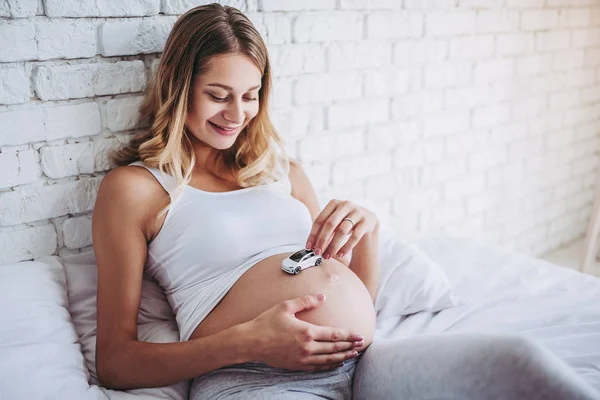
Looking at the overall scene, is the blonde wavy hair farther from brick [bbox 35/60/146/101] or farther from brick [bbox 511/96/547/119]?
brick [bbox 511/96/547/119]

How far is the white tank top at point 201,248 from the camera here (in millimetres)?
1127

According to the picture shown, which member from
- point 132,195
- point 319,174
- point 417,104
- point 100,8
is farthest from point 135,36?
point 417,104

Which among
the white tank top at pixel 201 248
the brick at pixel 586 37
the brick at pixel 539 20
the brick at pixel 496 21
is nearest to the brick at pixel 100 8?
the white tank top at pixel 201 248

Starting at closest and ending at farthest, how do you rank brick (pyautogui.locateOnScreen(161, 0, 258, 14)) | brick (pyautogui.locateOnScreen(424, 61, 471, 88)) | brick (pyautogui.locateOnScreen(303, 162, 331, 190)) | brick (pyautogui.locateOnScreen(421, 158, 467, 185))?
brick (pyautogui.locateOnScreen(161, 0, 258, 14)) < brick (pyautogui.locateOnScreen(303, 162, 331, 190)) < brick (pyautogui.locateOnScreen(424, 61, 471, 88)) < brick (pyautogui.locateOnScreen(421, 158, 467, 185))

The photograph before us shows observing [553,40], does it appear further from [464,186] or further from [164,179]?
[164,179]

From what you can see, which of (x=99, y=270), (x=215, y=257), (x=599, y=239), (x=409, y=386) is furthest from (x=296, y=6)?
(x=599, y=239)

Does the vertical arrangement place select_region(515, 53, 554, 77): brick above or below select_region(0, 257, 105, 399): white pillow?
above

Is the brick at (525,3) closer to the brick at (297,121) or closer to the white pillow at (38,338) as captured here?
the brick at (297,121)

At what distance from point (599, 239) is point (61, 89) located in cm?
209

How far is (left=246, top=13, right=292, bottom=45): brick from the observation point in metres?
1.43

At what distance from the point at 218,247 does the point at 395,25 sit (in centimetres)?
101

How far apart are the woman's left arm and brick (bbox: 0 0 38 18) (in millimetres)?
661

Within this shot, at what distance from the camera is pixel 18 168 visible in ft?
3.69

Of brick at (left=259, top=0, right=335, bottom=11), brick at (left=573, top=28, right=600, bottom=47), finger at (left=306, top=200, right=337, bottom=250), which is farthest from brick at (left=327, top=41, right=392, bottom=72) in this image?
brick at (left=573, top=28, right=600, bottom=47)
